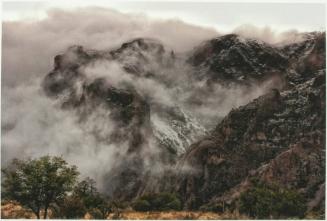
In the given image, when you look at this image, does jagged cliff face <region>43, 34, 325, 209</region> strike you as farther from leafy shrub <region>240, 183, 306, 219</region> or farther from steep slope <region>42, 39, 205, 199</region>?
leafy shrub <region>240, 183, 306, 219</region>

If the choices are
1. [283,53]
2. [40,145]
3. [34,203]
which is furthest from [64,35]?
[283,53]

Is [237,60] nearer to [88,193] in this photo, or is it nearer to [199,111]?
[199,111]

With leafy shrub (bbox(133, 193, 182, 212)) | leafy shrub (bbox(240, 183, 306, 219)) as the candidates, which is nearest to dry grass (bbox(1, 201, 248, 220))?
leafy shrub (bbox(133, 193, 182, 212))

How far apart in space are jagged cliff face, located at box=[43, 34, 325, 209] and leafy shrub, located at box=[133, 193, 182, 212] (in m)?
0.19

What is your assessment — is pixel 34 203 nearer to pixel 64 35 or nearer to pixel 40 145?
pixel 40 145

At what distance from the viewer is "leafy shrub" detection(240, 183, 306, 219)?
51.3 ft

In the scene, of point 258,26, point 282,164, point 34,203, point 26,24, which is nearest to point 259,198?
point 282,164

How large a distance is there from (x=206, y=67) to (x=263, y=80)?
1.27 m

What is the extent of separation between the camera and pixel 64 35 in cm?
1627

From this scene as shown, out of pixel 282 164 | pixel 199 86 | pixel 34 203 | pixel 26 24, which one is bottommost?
pixel 34 203

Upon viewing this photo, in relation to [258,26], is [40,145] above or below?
below

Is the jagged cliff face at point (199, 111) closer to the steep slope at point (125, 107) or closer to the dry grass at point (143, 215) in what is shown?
the steep slope at point (125, 107)

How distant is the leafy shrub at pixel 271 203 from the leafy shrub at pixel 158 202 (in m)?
1.39

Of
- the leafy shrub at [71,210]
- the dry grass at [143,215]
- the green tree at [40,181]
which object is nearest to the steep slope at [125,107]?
the dry grass at [143,215]
